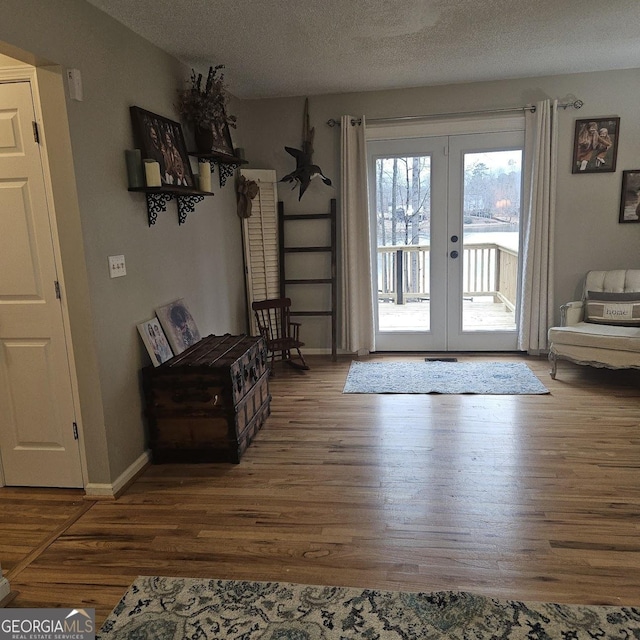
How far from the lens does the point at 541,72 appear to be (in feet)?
14.4

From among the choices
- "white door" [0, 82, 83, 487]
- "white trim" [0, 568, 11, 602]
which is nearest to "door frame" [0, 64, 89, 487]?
"white door" [0, 82, 83, 487]

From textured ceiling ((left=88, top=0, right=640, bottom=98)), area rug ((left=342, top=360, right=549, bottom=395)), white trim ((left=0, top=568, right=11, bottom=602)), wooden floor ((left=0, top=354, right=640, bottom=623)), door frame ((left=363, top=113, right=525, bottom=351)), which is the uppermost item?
textured ceiling ((left=88, top=0, right=640, bottom=98))

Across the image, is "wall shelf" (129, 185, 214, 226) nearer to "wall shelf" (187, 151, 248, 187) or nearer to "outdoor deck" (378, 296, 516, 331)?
"wall shelf" (187, 151, 248, 187)

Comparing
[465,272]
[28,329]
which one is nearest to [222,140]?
[28,329]

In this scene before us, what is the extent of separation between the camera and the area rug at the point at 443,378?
405cm

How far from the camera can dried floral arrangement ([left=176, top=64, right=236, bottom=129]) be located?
3.50 m

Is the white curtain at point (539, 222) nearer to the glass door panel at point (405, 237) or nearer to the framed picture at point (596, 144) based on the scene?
the framed picture at point (596, 144)

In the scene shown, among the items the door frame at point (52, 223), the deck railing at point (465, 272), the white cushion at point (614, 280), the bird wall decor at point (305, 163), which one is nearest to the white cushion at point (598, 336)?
the white cushion at point (614, 280)

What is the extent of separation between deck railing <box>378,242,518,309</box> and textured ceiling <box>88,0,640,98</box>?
5.12ft

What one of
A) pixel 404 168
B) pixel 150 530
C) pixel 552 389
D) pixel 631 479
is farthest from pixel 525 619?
pixel 404 168

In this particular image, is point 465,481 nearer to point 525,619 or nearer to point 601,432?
point 525,619

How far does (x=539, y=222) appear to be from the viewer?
15.2 feet

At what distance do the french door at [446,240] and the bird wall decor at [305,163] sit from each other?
1.89 ft

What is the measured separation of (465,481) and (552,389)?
1.77 m
